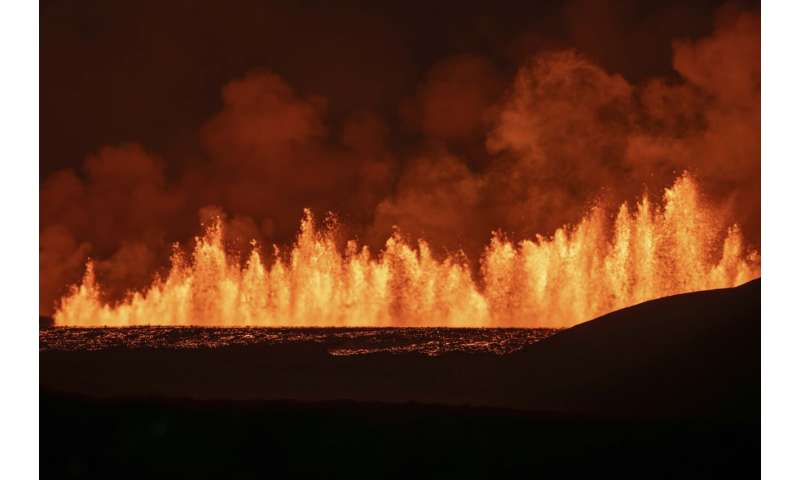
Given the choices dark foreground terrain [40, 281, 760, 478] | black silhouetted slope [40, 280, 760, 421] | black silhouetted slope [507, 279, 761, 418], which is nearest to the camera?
dark foreground terrain [40, 281, 760, 478]

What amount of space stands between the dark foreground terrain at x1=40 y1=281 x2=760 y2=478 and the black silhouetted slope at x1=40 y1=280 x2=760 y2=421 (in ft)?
0.20

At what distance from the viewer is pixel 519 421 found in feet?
75.4

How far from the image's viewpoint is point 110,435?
22.9 meters

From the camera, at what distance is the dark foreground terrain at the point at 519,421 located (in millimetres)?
20984

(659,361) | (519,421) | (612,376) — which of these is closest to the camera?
(519,421)

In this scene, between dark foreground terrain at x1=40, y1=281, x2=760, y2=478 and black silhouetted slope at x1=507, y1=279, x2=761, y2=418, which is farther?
black silhouetted slope at x1=507, y1=279, x2=761, y2=418

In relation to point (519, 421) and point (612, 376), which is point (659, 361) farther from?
point (519, 421)

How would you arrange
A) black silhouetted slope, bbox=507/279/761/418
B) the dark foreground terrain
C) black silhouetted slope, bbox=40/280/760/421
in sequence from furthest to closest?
black silhouetted slope, bbox=40/280/760/421 → black silhouetted slope, bbox=507/279/761/418 → the dark foreground terrain

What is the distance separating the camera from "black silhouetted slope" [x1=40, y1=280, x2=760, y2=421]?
2534 cm

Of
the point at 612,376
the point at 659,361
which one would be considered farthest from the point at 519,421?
the point at 659,361

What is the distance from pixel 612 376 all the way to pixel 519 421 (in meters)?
A: 5.78

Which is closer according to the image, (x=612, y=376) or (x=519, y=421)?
(x=519, y=421)
